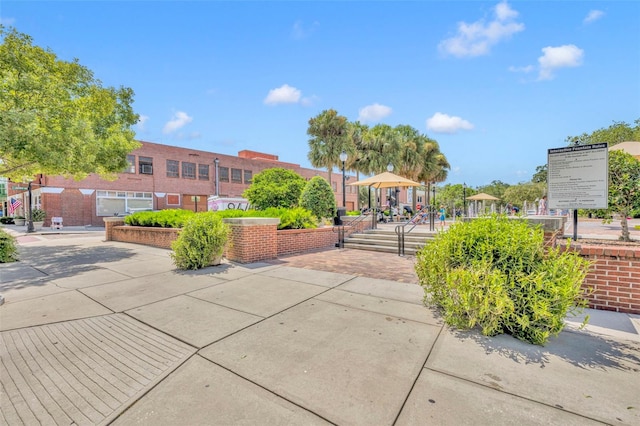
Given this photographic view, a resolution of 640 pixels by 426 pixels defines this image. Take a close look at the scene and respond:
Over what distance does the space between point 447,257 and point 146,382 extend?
3.48 meters

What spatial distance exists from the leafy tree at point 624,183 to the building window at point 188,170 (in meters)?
34.8

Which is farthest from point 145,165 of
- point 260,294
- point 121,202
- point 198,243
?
point 260,294

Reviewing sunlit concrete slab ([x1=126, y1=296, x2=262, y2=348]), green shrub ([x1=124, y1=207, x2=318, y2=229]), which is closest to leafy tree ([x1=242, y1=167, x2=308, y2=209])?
green shrub ([x1=124, y1=207, x2=318, y2=229])

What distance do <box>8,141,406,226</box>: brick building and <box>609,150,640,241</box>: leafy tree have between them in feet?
86.3

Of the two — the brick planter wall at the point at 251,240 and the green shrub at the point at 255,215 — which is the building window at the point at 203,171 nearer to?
the green shrub at the point at 255,215

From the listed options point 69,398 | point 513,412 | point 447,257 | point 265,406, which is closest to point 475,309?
point 447,257

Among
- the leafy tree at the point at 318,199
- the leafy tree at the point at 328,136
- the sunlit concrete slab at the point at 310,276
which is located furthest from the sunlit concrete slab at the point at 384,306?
the leafy tree at the point at 328,136

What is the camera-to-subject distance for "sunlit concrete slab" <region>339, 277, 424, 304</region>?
15.7ft

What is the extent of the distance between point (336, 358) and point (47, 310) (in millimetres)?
4471

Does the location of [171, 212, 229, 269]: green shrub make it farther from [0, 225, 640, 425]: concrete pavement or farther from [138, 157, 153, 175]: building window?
[138, 157, 153, 175]: building window

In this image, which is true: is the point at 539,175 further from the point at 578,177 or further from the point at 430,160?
the point at 578,177

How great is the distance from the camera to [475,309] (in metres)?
3.34

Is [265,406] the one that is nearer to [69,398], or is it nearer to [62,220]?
[69,398]

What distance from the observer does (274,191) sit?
40.0 ft
